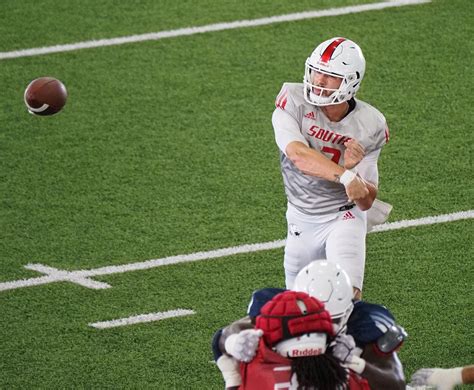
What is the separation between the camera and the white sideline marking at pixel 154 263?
7195mm

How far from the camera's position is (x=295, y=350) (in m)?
4.03

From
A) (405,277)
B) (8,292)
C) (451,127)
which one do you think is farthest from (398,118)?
(8,292)

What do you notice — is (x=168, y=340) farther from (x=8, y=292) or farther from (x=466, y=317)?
(x=466, y=317)

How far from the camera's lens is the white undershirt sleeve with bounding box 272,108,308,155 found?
19.4 feet

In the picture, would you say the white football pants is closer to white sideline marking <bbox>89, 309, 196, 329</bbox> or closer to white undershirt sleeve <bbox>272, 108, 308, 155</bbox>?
white undershirt sleeve <bbox>272, 108, 308, 155</bbox>

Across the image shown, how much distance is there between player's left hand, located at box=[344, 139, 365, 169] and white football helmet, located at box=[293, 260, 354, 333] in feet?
4.61

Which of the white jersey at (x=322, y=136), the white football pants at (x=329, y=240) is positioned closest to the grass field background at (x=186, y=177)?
the white football pants at (x=329, y=240)

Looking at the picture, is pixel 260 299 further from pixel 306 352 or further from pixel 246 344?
pixel 306 352

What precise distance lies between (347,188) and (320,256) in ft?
2.25

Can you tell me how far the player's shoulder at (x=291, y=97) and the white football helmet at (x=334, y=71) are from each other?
0.27 ft

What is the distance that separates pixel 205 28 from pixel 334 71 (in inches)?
159

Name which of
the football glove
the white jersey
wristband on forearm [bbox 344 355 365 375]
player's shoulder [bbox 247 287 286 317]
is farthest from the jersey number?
wristband on forearm [bbox 344 355 365 375]

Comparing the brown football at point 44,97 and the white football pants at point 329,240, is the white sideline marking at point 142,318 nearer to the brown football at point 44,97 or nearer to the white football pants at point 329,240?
the white football pants at point 329,240

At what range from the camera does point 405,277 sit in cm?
706
